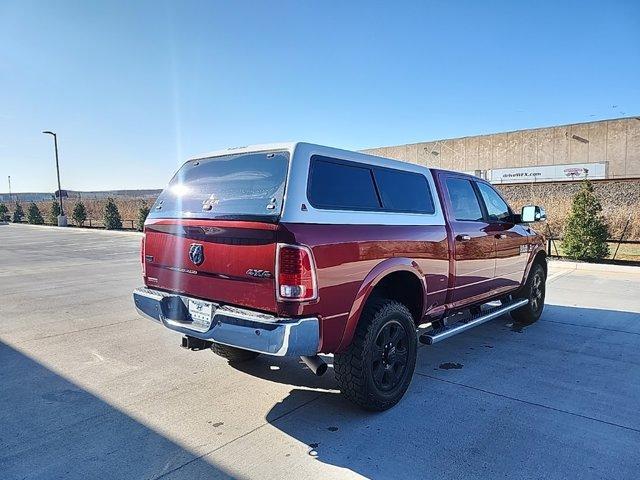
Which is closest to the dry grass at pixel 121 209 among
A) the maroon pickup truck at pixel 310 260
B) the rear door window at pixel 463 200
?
the rear door window at pixel 463 200

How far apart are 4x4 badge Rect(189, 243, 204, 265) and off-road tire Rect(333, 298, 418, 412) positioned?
4.16ft

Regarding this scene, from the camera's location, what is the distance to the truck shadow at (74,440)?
2807 millimetres

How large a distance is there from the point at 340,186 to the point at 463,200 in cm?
210

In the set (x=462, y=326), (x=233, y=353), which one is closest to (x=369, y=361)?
(x=462, y=326)

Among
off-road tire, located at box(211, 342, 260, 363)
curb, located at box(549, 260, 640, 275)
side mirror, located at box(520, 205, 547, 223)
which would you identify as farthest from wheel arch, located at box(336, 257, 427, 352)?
curb, located at box(549, 260, 640, 275)

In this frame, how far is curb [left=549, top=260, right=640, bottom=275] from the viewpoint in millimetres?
11010

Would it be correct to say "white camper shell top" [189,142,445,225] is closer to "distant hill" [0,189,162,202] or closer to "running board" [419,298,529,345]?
"running board" [419,298,529,345]

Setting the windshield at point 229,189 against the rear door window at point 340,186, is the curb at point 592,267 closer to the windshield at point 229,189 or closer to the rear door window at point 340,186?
the rear door window at point 340,186

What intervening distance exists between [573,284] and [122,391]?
8894 mm

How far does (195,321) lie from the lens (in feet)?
11.5

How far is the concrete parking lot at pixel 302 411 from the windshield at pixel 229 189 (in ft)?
5.13

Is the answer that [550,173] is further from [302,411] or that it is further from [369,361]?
[302,411]

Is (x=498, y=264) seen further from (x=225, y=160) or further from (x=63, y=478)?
(x=63, y=478)

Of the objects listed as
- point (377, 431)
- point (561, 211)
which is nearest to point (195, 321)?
point (377, 431)
